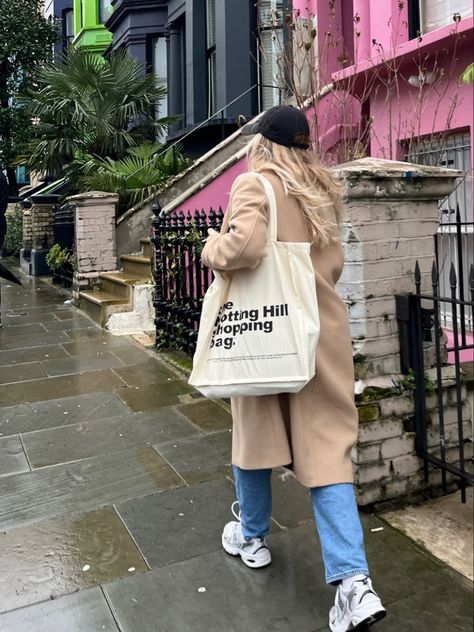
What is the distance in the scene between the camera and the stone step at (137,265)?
29.1 feet

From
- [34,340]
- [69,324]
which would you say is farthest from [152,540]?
[69,324]

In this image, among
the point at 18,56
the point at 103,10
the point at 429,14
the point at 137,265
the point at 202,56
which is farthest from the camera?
the point at 103,10

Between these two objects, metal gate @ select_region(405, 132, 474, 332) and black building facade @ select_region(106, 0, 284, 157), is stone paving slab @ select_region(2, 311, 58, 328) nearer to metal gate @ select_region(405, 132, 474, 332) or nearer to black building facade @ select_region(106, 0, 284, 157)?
black building facade @ select_region(106, 0, 284, 157)

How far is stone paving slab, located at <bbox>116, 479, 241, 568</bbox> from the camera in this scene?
284 centimetres

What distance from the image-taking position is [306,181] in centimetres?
236

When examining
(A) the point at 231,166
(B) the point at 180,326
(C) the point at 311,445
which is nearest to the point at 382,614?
(C) the point at 311,445

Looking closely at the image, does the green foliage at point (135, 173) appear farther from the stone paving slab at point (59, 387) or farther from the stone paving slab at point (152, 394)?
the stone paving slab at point (152, 394)

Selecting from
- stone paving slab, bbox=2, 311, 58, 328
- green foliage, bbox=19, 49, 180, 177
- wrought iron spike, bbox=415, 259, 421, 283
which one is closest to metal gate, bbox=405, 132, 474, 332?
wrought iron spike, bbox=415, 259, 421, 283

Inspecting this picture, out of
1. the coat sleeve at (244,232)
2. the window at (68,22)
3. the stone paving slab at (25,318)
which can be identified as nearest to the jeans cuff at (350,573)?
the coat sleeve at (244,232)

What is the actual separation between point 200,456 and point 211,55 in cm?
1194

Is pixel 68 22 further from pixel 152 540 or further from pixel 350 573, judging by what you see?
A: pixel 350 573

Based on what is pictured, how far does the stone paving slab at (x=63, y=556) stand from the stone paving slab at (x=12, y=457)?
0.81 metres

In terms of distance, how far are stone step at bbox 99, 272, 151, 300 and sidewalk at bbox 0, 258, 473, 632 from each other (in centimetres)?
341

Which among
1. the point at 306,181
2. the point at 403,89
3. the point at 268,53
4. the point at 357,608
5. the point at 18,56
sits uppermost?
the point at 18,56
